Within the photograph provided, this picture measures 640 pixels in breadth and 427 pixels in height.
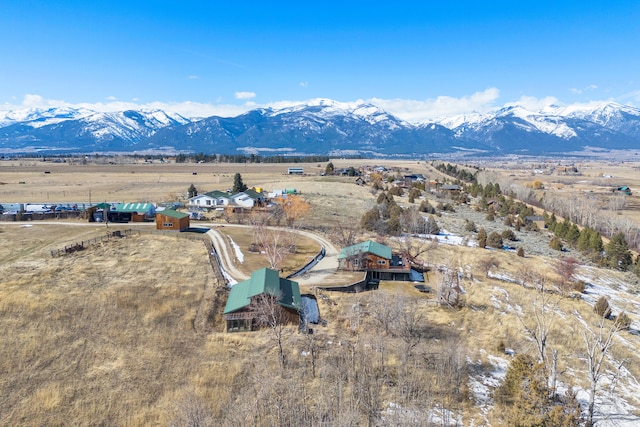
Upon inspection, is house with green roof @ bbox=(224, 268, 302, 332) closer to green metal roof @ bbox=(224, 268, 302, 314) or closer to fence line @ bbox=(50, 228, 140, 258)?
green metal roof @ bbox=(224, 268, 302, 314)

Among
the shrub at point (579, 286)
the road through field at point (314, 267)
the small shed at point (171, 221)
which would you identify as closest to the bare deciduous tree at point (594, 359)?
the shrub at point (579, 286)

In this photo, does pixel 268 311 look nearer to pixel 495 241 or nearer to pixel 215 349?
pixel 215 349

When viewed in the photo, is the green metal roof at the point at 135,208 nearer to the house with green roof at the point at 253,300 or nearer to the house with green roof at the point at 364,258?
the house with green roof at the point at 364,258

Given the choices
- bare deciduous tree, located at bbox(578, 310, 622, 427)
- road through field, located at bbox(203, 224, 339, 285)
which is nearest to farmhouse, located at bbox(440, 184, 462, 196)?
road through field, located at bbox(203, 224, 339, 285)

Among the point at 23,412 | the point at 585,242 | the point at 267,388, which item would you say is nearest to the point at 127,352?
the point at 23,412

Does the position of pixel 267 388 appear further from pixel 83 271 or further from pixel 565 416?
pixel 83 271
